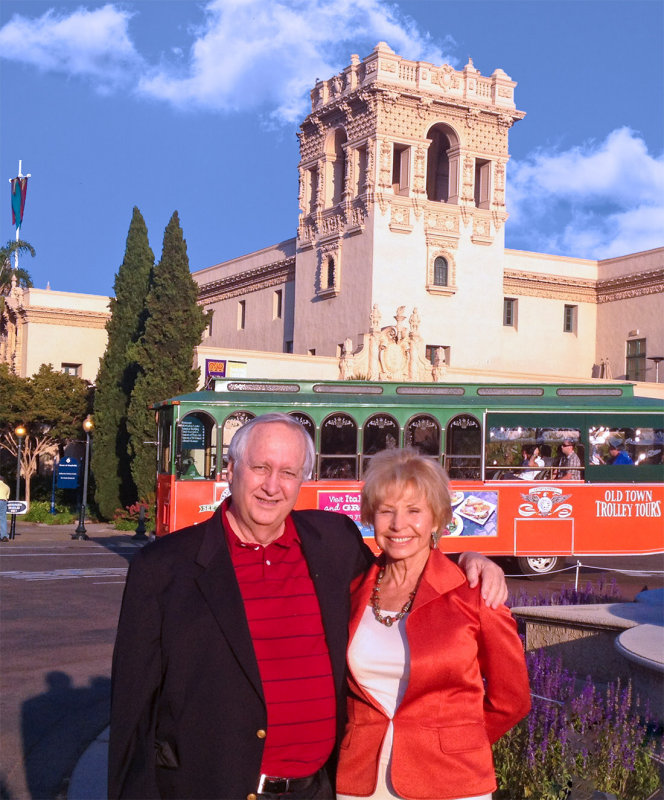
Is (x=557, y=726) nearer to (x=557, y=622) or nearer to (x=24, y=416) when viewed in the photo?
(x=557, y=622)

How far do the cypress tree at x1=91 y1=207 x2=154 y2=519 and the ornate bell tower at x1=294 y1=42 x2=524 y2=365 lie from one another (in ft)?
35.5

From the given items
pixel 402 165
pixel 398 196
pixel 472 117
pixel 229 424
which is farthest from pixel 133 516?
pixel 472 117

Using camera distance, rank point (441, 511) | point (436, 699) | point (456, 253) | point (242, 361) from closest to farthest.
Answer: point (436, 699)
point (441, 511)
point (242, 361)
point (456, 253)

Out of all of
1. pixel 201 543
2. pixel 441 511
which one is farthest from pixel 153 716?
pixel 441 511

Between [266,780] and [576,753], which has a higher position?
[266,780]

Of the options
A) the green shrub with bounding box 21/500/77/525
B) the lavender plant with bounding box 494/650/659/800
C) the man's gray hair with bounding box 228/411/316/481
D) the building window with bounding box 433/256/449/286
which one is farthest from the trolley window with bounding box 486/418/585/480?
the building window with bounding box 433/256/449/286

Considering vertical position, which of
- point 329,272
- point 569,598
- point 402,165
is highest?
point 402,165

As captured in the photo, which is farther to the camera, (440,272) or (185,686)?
(440,272)

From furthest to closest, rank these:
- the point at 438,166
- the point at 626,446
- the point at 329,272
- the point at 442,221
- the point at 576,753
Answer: the point at 438,166
the point at 329,272
the point at 442,221
the point at 626,446
the point at 576,753

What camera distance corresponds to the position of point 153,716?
147 inches

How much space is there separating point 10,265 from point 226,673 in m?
52.8

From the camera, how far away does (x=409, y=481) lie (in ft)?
13.0

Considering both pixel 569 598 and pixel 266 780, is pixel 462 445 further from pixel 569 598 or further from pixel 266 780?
pixel 266 780

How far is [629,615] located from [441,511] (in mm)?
5907
